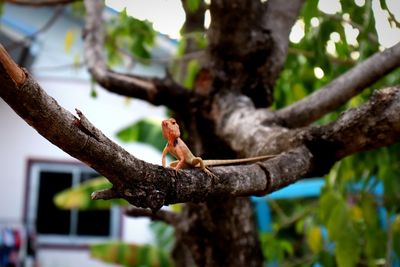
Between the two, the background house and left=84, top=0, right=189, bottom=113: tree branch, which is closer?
left=84, top=0, right=189, bottom=113: tree branch

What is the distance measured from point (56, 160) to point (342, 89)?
7878 mm

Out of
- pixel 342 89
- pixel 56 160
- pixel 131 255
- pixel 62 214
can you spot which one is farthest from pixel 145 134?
pixel 342 89

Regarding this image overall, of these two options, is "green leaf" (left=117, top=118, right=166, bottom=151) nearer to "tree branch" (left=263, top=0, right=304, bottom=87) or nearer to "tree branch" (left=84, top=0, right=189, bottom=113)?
"tree branch" (left=84, top=0, right=189, bottom=113)

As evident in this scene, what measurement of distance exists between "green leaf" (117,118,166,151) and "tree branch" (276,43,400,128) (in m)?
4.52

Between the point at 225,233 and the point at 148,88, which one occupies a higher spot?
the point at 148,88

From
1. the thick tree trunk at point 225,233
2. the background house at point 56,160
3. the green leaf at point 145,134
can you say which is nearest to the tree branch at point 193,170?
the thick tree trunk at point 225,233

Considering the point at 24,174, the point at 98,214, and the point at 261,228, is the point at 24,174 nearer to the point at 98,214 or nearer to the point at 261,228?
the point at 98,214

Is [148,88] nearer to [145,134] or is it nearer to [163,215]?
[163,215]

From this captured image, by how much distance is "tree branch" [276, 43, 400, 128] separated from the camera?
2367 mm

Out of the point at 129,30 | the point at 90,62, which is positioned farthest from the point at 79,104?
the point at 90,62

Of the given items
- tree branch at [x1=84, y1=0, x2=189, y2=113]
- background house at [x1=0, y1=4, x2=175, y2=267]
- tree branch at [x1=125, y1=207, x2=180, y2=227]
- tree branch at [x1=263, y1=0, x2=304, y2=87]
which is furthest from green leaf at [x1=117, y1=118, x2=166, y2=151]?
tree branch at [x1=263, y1=0, x2=304, y2=87]

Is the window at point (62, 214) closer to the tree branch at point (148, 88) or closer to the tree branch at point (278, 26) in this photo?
the tree branch at point (148, 88)

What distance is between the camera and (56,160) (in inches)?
384

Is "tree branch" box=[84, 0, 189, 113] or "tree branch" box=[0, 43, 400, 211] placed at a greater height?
"tree branch" box=[84, 0, 189, 113]
